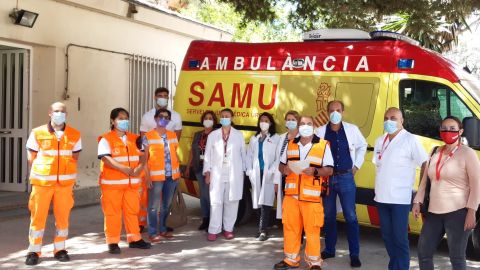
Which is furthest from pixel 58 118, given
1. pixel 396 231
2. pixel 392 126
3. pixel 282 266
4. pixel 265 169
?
pixel 396 231

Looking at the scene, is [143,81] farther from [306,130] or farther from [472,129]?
[472,129]

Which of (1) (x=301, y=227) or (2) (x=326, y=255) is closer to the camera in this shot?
(1) (x=301, y=227)

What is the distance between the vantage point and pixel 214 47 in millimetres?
8203

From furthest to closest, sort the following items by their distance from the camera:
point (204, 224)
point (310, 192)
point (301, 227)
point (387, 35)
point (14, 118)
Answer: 1. point (14, 118)
2. point (204, 224)
3. point (387, 35)
4. point (301, 227)
5. point (310, 192)

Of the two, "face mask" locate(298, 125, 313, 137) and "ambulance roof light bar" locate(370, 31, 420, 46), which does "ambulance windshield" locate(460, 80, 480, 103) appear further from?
"face mask" locate(298, 125, 313, 137)

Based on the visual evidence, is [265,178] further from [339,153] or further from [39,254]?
[39,254]

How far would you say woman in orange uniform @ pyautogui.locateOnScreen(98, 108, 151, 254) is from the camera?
20.7 ft

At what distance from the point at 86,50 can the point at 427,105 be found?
270 inches

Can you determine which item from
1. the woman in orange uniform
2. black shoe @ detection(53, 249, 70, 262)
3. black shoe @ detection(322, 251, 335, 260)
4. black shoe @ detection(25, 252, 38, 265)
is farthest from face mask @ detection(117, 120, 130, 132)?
black shoe @ detection(322, 251, 335, 260)

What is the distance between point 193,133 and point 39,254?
9.22 feet

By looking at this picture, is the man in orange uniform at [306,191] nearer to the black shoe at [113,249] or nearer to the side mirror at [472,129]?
the side mirror at [472,129]

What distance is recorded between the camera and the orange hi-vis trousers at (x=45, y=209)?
19.5 ft

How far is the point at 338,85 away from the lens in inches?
278

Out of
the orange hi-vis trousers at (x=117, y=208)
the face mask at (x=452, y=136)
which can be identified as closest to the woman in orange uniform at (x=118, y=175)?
the orange hi-vis trousers at (x=117, y=208)
